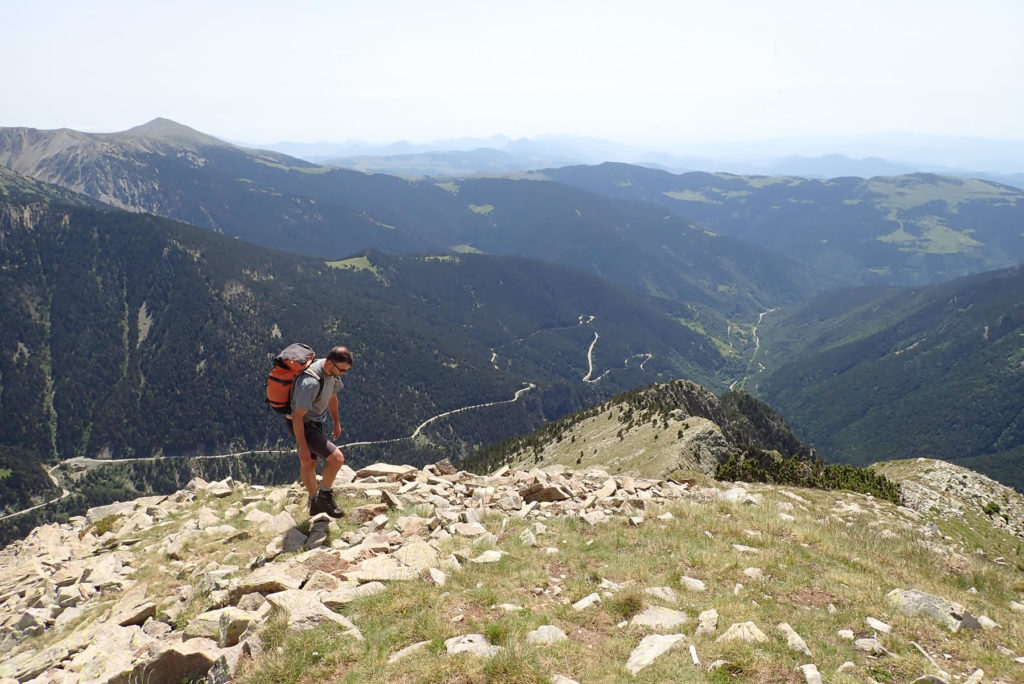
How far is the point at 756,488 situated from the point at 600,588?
1948 cm

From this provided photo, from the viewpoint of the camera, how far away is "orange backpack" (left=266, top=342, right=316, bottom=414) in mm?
16609

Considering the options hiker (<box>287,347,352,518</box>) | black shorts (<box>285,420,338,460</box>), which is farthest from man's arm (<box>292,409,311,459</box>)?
black shorts (<box>285,420,338,460</box>)

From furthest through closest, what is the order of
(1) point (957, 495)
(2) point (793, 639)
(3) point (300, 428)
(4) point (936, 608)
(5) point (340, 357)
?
(1) point (957, 495)
(5) point (340, 357)
(3) point (300, 428)
(4) point (936, 608)
(2) point (793, 639)

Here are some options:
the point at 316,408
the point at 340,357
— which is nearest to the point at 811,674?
the point at 340,357

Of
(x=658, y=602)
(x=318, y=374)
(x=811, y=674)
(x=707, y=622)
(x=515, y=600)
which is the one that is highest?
(x=318, y=374)

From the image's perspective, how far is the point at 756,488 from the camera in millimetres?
29422

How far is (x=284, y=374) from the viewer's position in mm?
16672

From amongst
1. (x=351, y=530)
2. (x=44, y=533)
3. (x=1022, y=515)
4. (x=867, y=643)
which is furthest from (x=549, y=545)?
(x=1022, y=515)

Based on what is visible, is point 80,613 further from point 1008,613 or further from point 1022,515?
point 1022,515

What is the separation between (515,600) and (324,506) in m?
9.50

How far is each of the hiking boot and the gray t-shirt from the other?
9.30ft

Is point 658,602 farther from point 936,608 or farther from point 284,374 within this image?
point 284,374

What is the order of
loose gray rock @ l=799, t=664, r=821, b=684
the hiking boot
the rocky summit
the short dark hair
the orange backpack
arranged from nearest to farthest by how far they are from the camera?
loose gray rock @ l=799, t=664, r=821, b=684
the rocky summit
the orange backpack
the short dark hair
the hiking boot

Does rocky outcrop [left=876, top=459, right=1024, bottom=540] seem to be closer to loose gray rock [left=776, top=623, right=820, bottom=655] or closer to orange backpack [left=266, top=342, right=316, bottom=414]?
loose gray rock [left=776, top=623, right=820, bottom=655]
